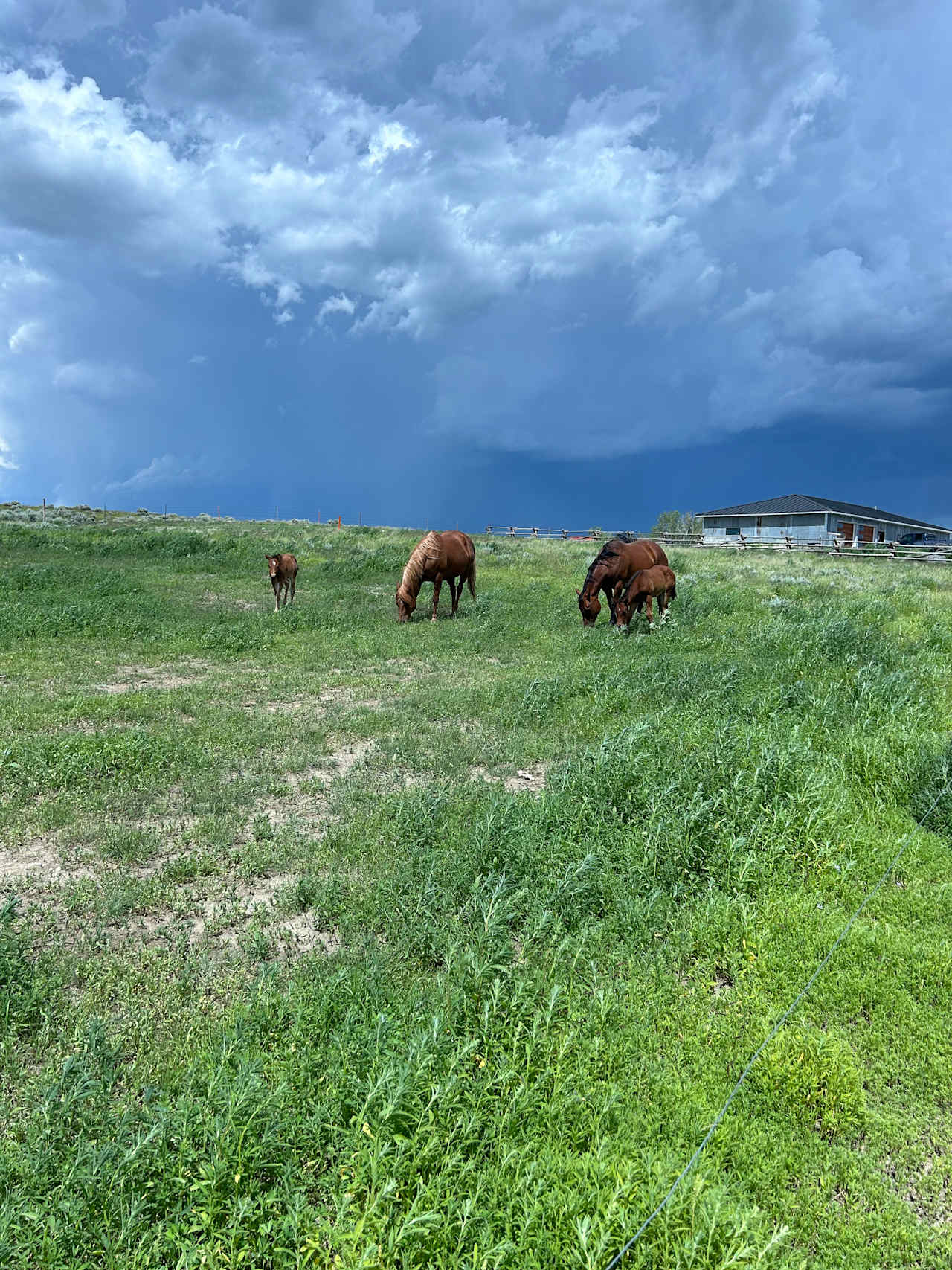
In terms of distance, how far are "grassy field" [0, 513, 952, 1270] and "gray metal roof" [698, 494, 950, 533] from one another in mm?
55020

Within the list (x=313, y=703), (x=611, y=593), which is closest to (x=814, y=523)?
(x=611, y=593)

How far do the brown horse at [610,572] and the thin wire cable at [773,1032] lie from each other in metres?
9.28

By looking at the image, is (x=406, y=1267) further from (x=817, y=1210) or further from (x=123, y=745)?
(x=123, y=745)

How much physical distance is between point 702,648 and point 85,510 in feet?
208

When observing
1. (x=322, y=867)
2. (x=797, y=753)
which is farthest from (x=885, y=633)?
(x=322, y=867)

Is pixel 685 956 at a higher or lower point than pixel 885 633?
lower

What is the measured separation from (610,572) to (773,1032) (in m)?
12.1

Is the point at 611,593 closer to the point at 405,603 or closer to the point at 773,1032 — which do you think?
the point at 405,603

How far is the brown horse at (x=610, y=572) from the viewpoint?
49.9ft

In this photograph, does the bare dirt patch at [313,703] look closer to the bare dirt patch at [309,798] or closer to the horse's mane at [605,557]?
the bare dirt patch at [309,798]

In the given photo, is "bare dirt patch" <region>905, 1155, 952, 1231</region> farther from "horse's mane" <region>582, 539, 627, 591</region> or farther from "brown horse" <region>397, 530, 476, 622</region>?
"brown horse" <region>397, 530, 476, 622</region>

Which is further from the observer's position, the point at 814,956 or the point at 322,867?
the point at 322,867

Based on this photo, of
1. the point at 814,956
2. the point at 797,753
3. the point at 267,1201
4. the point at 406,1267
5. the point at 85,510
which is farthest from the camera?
the point at 85,510

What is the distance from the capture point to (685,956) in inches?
175
